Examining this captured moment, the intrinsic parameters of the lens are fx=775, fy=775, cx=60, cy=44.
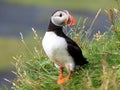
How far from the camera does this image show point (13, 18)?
21.0m

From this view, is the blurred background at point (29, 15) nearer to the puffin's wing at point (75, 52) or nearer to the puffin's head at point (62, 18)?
the puffin's wing at point (75, 52)

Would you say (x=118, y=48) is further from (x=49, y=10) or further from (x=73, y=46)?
(x=49, y=10)

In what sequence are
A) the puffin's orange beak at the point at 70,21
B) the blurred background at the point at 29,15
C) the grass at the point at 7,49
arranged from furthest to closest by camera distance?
the blurred background at the point at 29,15
the grass at the point at 7,49
the puffin's orange beak at the point at 70,21

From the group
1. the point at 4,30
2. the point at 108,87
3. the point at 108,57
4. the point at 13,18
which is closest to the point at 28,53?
the point at 108,57

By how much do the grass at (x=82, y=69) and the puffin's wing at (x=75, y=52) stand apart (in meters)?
0.09

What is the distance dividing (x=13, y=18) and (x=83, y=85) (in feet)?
49.3

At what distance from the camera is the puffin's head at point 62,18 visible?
620cm

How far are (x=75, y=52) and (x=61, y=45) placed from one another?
19cm

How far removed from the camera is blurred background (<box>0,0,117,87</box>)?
1719 cm

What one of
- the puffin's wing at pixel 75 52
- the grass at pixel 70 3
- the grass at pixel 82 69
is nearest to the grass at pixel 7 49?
the grass at pixel 70 3

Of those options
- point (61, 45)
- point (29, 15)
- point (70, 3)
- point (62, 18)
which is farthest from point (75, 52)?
point (70, 3)

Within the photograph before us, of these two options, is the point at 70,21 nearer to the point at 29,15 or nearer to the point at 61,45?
the point at 61,45

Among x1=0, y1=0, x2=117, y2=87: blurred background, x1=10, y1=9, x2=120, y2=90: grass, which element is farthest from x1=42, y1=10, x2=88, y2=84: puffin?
x1=0, y1=0, x2=117, y2=87: blurred background

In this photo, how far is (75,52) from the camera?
6316 millimetres
